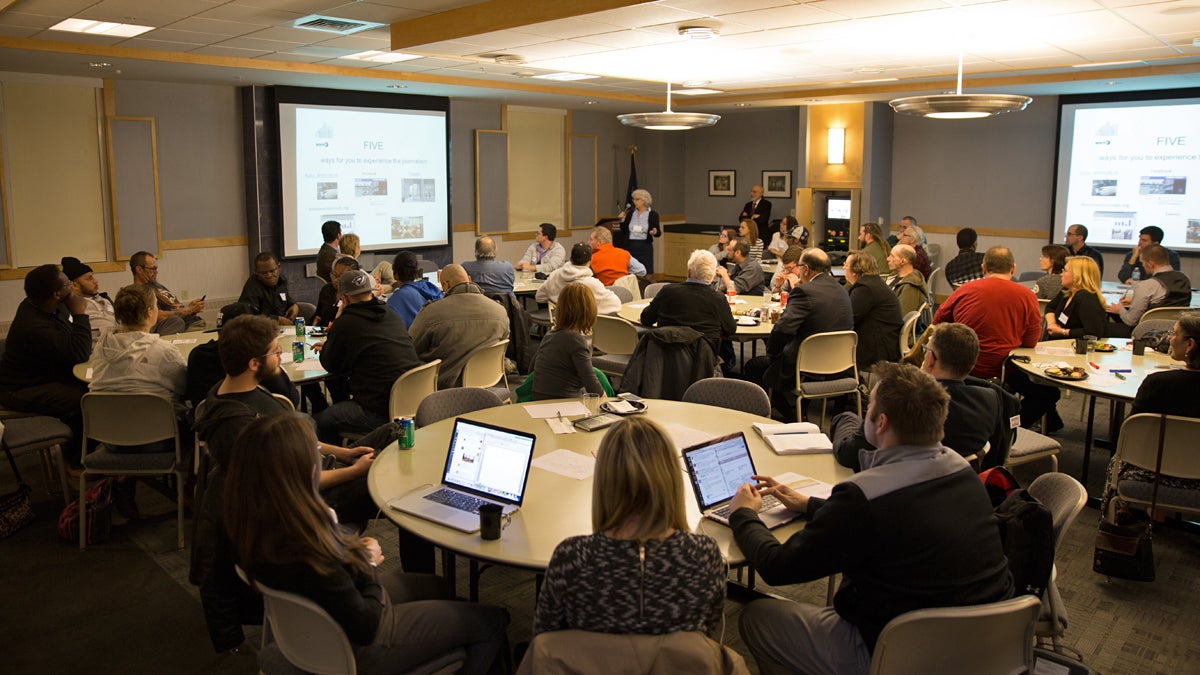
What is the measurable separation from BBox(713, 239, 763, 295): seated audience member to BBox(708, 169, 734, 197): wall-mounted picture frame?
6.80 m

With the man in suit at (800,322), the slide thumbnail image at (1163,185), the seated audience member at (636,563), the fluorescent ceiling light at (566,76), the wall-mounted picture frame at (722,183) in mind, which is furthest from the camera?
the wall-mounted picture frame at (722,183)

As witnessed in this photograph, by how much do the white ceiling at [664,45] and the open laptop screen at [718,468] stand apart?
2.91m

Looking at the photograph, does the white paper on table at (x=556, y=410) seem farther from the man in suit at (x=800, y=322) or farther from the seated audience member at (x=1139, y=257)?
the seated audience member at (x=1139, y=257)

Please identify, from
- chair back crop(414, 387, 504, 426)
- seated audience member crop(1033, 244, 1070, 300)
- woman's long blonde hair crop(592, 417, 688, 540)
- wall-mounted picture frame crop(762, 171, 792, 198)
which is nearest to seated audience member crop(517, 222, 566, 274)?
seated audience member crop(1033, 244, 1070, 300)

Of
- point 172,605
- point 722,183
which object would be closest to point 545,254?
point 722,183

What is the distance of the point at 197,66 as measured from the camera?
8.37m

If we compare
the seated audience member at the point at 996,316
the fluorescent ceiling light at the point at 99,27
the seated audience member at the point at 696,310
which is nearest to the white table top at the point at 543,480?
the seated audience member at the point at 696,310

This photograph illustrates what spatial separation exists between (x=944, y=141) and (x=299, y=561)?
12.5m

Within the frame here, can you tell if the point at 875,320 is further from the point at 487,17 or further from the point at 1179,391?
the point at 487,17

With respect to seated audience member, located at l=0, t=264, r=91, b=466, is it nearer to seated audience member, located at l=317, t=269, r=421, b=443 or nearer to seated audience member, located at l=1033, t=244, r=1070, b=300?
seated audience member, located at l=317, t=269, r=421, b=443

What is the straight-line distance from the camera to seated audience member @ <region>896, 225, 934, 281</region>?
32.9 feet

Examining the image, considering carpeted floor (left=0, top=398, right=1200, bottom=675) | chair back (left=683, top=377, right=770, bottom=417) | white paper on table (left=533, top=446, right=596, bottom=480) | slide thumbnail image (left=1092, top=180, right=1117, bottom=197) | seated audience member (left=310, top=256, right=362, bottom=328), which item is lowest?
carpeted floor (left=0, top=398, right=1200, bottom=675)

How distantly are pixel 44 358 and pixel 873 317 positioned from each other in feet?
17.8

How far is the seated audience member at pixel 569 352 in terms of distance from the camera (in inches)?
179
